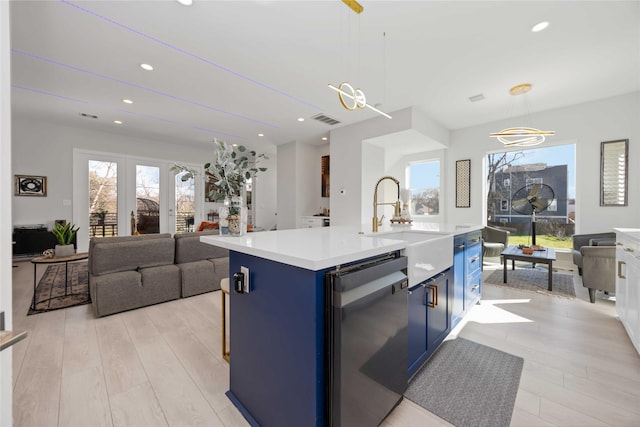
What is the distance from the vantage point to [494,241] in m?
5.13

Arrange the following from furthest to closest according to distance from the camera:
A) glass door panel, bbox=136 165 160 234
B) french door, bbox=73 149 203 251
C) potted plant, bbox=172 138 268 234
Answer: glass door panel, bbox=136 165 160 234 → french door, bbox=73 149 203 251 → potted plant, bbox=172 138 268 234

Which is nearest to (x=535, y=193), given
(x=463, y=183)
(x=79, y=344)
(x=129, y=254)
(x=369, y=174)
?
(x=463, y=183)

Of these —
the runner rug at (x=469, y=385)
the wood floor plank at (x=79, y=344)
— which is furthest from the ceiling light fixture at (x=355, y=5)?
the wood floor plank at (x=79, y=344)

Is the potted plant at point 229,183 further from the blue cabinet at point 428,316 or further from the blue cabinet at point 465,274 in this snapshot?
the blue cabinet at point 465,274

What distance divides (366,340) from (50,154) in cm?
798

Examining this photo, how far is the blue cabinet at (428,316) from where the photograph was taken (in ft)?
5.56

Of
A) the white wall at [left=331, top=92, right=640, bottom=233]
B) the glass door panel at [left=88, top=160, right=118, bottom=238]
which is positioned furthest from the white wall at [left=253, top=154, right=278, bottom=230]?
the glass door panel at [left=88, top=160, right=118, bottom=238]

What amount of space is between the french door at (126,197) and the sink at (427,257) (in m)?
6.99

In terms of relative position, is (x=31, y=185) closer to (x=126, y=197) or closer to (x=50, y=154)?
(x=50, y=154)

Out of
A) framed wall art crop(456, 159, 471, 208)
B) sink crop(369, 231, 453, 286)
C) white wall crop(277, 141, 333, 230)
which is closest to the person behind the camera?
sink crop(369, 231, 453, 286)

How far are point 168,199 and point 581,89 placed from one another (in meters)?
9.18

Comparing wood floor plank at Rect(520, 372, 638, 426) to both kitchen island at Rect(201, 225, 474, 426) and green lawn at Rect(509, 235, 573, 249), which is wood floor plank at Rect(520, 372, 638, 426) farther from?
green lawn at Rect(509, 235, 573, 249)

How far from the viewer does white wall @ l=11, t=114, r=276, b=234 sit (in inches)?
216

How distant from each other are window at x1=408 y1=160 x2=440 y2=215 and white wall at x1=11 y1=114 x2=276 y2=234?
746cm
